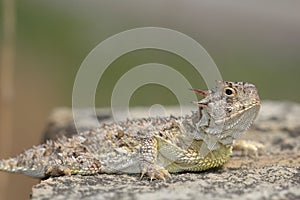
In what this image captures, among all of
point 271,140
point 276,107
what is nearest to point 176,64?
point 276,107

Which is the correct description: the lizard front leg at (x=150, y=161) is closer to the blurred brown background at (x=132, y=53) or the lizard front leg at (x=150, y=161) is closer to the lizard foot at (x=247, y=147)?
the lizard foot at (x=247, y=147)

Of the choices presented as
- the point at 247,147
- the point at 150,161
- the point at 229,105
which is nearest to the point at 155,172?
the point at 150,161

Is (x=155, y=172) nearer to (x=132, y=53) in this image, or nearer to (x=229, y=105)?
(x=229, y=105)

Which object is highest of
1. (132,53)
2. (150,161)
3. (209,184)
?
(132,53)

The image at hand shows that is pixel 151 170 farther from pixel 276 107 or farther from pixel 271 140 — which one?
pixel 276 107

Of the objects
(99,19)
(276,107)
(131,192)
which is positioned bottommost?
(131,192)
